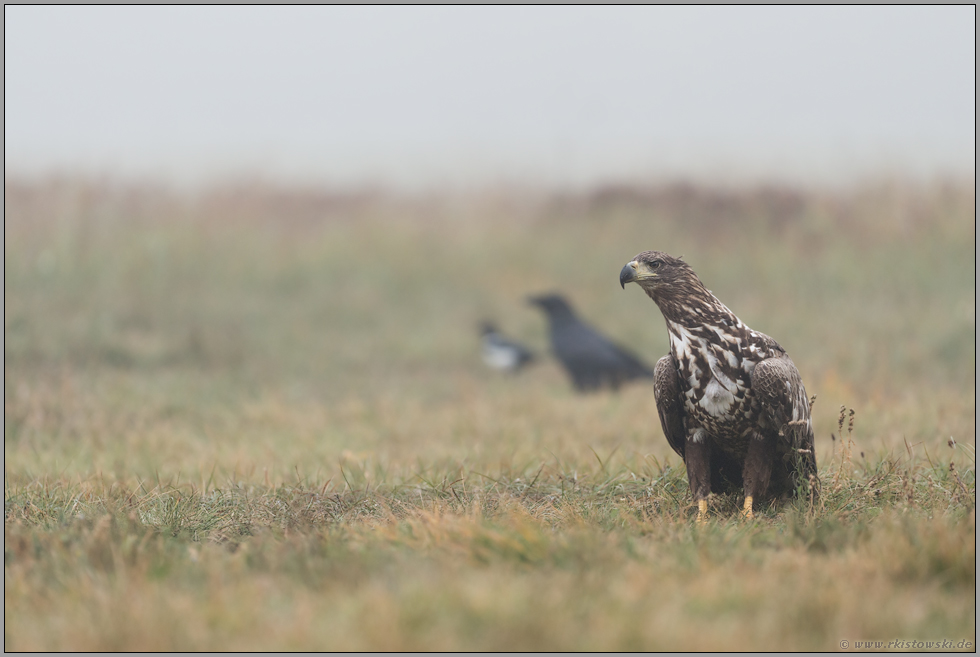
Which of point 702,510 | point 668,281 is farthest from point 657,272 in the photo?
point 702,510

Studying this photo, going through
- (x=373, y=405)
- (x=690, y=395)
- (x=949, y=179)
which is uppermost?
(x=949, y=179)

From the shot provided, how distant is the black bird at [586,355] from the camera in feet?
31.9

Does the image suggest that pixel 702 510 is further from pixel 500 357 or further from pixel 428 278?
pixel 428 278

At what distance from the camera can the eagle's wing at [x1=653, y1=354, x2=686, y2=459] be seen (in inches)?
164

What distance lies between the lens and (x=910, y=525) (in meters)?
3.37

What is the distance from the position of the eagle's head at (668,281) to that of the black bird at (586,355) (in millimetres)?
5413

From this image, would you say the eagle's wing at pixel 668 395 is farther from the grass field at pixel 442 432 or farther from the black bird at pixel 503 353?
the black bird at pixel 503 353

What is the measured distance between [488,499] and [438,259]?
10.1 m

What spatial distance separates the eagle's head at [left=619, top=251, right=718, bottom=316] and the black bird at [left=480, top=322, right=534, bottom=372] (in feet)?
23.2

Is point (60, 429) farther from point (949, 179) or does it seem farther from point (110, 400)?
point (949, 179)

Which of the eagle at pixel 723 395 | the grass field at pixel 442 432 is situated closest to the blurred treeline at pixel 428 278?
the grass field at pixel 442 432

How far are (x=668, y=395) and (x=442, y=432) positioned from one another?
3.43 meters

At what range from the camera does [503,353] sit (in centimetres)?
1150

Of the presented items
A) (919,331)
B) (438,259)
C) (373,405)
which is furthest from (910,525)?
(438,259)
